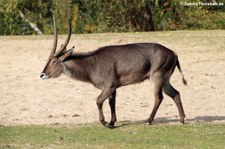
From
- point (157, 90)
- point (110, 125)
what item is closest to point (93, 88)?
point (157, 90)

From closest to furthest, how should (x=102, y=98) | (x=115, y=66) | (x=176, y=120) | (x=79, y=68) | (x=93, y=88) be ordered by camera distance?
(x=102, y=98) → (x=115, y=66) → (x=79, y=68) → (x=176, y=120) → (x=93, y=88)

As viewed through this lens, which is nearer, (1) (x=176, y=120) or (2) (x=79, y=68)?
(2) (x=79, y=68)

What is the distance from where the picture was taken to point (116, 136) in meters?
12.4

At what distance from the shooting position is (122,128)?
13.3m

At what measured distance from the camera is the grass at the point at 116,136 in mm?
11469

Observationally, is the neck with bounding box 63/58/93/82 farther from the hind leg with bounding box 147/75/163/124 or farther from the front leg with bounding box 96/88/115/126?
the hind leg with bounding box 147/75/163/124

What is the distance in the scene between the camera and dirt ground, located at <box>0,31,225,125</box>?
50.7ft

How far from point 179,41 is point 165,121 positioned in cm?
789

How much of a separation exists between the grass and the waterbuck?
61 cm

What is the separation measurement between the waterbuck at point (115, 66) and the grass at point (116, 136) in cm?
61

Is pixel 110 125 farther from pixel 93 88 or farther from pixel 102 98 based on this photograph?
pixel 93 88

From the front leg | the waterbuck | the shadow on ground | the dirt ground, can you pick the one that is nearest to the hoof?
the waterbuck

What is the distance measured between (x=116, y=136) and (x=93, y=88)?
551 centimetres

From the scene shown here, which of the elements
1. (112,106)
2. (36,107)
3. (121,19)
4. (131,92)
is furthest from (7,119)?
(121,19)
